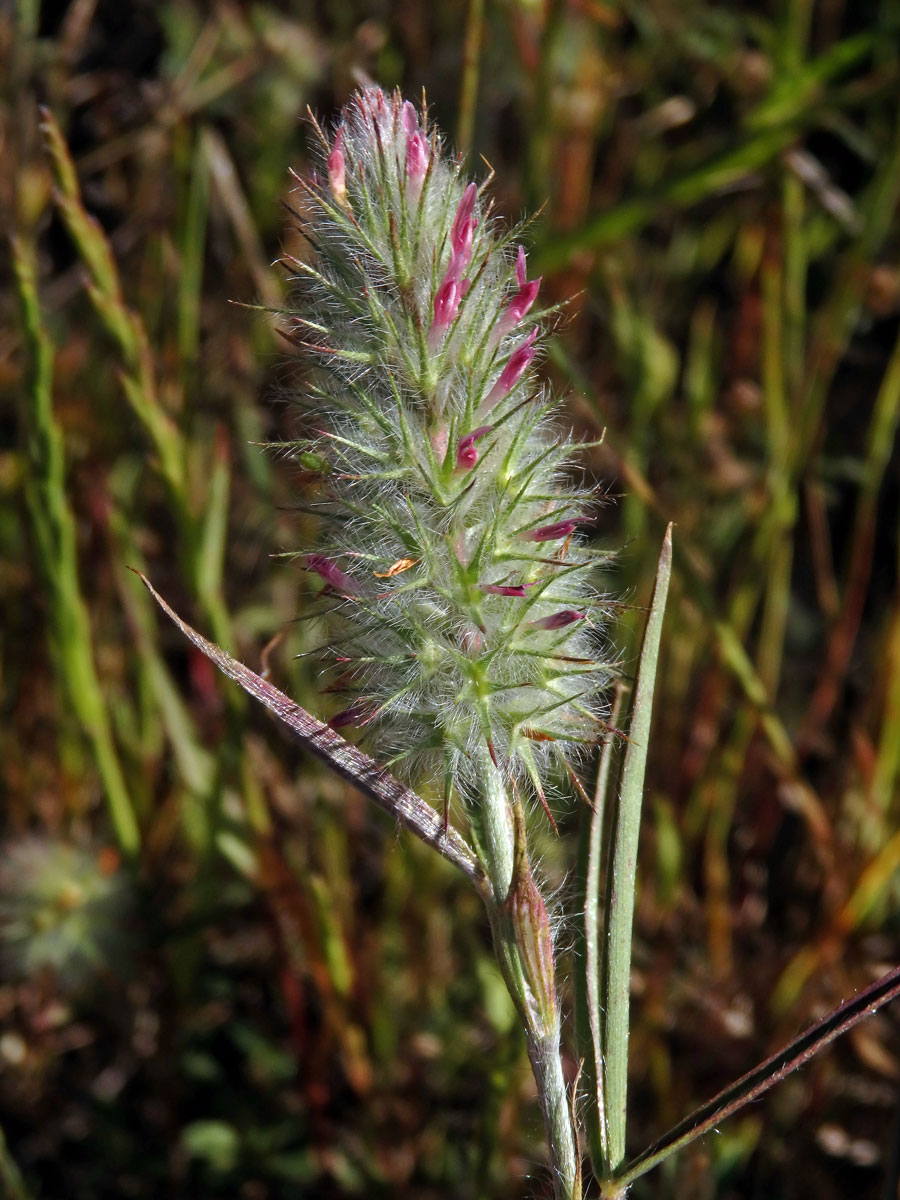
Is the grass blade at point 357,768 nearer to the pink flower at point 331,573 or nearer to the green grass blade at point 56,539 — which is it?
the pink flower at point 331,573

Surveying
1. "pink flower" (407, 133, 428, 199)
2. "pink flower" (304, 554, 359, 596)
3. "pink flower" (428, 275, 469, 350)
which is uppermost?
"pink flower" (407, 133, 428, 199)

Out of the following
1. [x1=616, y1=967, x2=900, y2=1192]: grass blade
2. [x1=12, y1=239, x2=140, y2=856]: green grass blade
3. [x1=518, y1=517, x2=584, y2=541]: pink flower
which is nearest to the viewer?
[x1=616, y1=967, x2=900, y2=1192]: grass blade

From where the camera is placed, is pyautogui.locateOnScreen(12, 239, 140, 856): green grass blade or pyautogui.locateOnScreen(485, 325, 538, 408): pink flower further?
Result: pyautogui.locateOnScreen(12, 239, 140, 856): green grass blade

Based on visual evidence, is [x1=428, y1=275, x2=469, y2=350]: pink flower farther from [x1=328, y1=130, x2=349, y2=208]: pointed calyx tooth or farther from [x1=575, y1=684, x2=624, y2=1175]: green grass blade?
[x1=575, y1=684, x2=624, y2=1175]: green grass blade

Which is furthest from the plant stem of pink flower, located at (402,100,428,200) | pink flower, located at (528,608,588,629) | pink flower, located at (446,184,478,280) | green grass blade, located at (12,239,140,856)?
green grass blade, located at (12,239,140,856)

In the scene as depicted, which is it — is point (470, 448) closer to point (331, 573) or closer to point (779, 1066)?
point (331, 573)

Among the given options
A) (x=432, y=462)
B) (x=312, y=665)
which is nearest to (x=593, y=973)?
(x=432, y=462)

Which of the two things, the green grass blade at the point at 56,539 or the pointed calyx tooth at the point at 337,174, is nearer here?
the pointed calyx tooth at the point at 337,174

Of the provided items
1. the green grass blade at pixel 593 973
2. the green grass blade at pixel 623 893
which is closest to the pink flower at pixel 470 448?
the green grass blade at pixel 623 893
